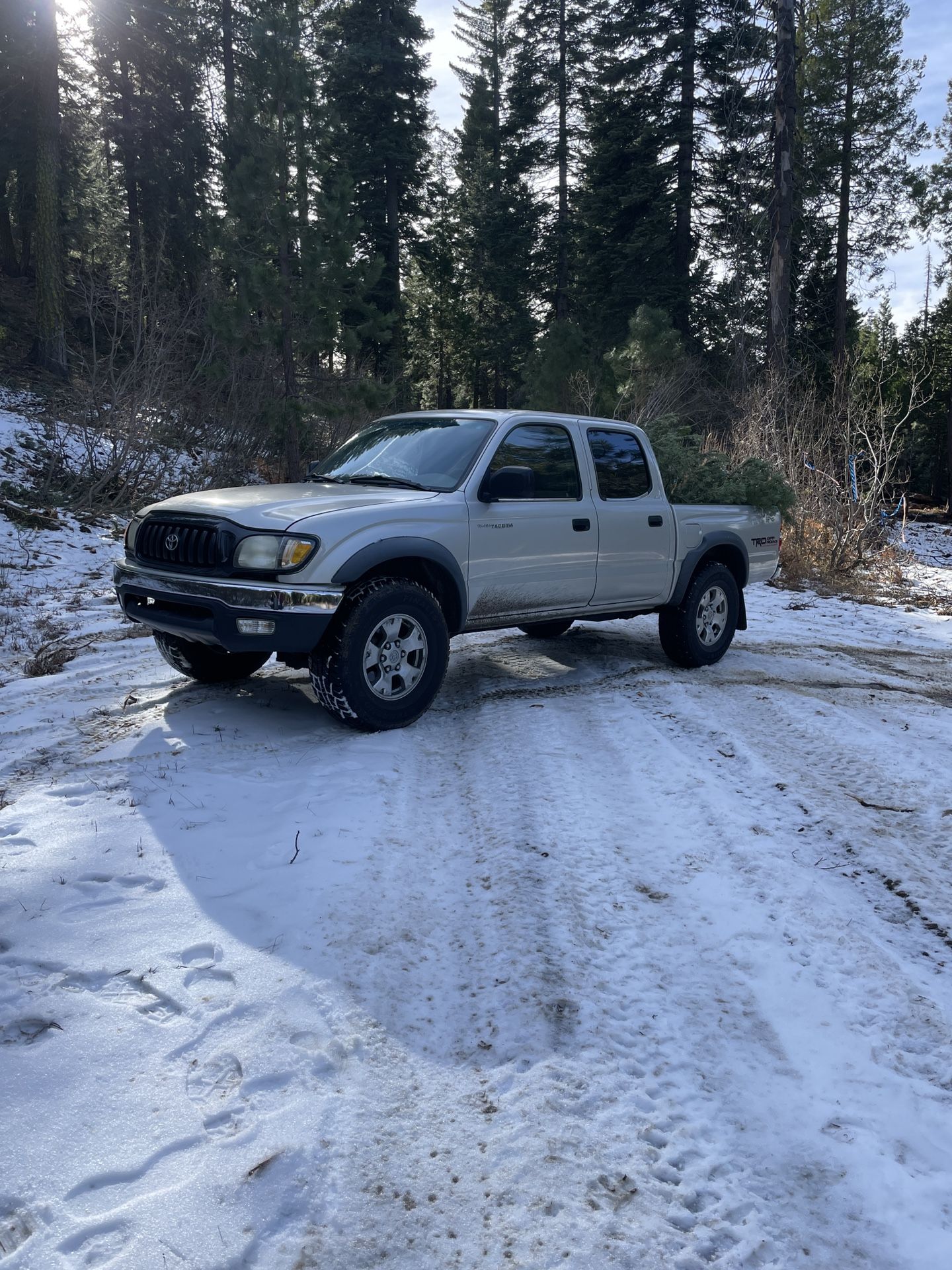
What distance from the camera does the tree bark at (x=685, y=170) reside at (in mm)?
29719

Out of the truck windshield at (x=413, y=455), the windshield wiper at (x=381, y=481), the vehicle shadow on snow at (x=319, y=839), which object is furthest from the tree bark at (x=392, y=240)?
the vehicle shadow on snow at (x=319, y=839)

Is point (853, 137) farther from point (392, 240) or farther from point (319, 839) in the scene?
point (319, 839)

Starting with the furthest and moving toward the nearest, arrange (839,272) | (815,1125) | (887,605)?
(839,272) → (887,605) → (815,1125)

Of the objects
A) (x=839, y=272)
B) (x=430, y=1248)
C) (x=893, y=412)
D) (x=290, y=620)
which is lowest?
(x=430, y=1248)

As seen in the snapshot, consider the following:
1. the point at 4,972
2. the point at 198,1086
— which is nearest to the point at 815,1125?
the point at 198,1086

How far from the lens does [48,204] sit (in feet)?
59.6

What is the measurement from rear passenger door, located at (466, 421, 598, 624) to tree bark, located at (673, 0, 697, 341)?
83.2 feet

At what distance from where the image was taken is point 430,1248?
1965 mm

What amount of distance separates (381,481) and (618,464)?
2.02 metres

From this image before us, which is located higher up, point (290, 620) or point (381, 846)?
point (290, 620)

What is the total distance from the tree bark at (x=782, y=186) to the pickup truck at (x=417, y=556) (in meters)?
10.0

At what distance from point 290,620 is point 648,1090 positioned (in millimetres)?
2971

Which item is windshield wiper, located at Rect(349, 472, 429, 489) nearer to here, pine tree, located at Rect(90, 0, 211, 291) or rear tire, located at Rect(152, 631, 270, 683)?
rear tire, located at Rect(152, 631, 270, 683)

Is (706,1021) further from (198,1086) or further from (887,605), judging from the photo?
(887,605)
